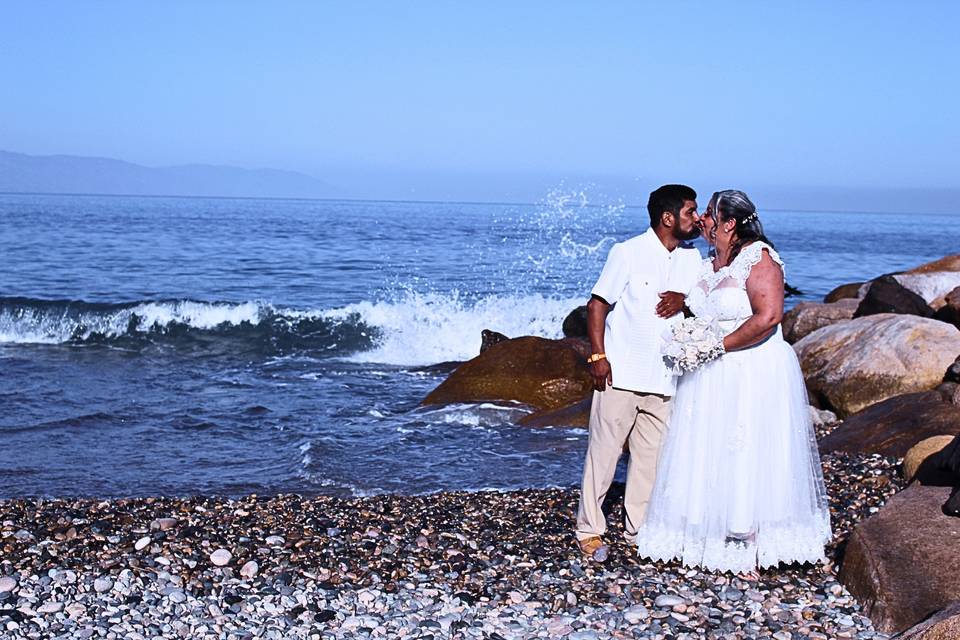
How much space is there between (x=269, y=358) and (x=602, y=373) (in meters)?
13.3

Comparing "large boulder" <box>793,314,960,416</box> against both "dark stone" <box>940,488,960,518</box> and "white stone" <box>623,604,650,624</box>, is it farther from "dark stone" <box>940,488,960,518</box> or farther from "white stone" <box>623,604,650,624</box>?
"white stone" <box>623,604,650,624</box>

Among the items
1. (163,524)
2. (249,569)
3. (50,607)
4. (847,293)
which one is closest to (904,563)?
(249,569)

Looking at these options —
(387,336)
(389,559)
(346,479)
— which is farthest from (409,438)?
(387,336)

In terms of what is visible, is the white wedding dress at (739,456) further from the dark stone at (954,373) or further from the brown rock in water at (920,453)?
the dark stone at (954,373)

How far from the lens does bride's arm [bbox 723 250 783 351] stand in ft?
17.9

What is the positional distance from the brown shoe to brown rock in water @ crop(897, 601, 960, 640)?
6.78 feet

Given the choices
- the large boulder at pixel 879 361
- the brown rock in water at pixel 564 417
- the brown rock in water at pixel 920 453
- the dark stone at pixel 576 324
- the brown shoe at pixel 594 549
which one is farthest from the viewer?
the dark stone at pixel 576 324

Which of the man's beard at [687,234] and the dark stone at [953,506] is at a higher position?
the man's beard at [687,234]

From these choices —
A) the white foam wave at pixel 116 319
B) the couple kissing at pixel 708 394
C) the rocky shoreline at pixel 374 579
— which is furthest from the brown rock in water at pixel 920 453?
the white foam wave at pixel 116 319

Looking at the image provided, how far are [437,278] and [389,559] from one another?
2589 centimetres

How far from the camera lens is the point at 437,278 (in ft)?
105

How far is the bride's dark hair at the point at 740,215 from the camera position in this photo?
5.61m

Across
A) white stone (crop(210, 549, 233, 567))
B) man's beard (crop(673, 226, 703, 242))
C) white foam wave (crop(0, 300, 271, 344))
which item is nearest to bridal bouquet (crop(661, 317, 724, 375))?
man's beard (crop(673, 226, 703, 242))

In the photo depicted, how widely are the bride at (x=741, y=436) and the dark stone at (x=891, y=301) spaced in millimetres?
8541
